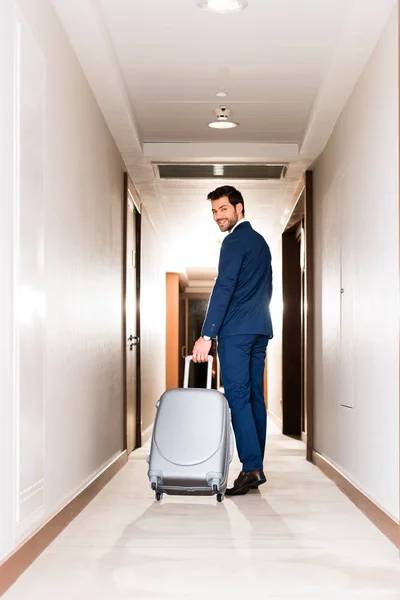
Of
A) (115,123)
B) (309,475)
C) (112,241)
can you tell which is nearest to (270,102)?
(115,123)

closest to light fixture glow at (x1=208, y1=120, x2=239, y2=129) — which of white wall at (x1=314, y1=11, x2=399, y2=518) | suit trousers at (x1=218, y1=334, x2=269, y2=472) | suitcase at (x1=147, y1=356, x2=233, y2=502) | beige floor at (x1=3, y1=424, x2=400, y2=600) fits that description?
white wall at (x1=314, y1=11, x2=399, y2=518)

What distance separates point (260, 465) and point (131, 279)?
8.25 feet

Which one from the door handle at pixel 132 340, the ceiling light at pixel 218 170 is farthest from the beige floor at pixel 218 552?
the ceiling light at pixel 218 170

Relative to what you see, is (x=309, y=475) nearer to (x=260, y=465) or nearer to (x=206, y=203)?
(x=260, y=465)

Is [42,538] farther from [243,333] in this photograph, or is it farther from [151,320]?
[151,320]

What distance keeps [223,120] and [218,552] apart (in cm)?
289

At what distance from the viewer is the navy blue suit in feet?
13.0

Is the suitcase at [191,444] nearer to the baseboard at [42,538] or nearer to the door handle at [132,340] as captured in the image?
the baseboard at [42,538]

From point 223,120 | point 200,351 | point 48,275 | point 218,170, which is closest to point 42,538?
point 48,275

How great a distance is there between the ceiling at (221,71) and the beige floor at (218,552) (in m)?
2.00

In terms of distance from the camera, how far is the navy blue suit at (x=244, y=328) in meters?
3.97

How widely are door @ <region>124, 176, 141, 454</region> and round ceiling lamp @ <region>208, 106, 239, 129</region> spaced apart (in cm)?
91

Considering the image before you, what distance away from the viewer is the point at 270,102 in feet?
15.1

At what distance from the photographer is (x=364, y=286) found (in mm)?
3584
